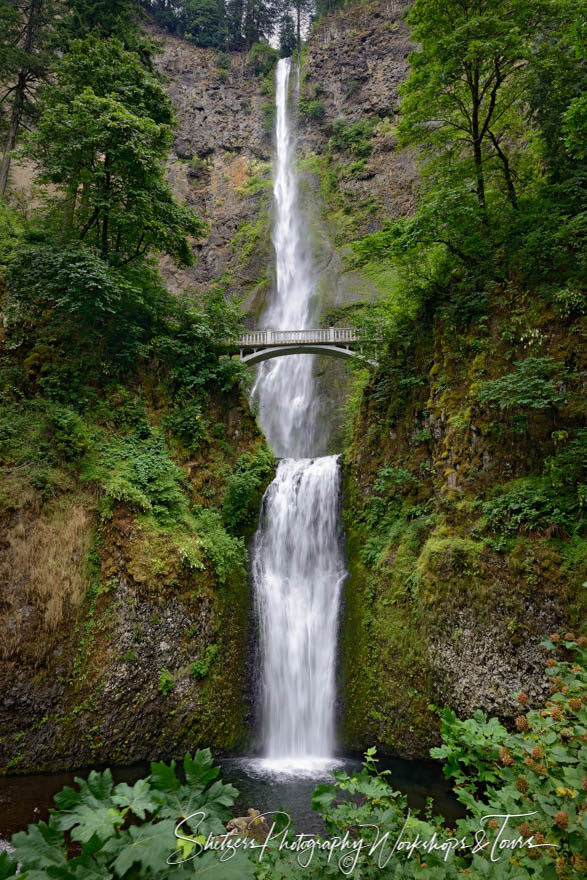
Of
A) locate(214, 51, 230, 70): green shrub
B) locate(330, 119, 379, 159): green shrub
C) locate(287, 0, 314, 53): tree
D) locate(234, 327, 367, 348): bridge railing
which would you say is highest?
locate(287, 0, 314, 53): tree

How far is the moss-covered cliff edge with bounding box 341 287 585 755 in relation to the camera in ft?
22.0

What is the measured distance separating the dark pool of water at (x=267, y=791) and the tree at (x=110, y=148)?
1165 centimetres

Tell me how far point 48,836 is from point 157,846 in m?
0.32

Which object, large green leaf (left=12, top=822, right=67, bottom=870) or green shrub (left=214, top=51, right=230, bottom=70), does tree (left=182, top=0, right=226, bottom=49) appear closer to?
green shrub (left=214, top=51, right=230, bottom=70)

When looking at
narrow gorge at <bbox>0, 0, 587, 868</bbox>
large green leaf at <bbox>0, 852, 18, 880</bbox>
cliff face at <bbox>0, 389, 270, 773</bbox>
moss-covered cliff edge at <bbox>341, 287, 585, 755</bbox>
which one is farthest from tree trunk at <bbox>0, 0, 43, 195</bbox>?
large green leaf at <bbox>0, 852, 18, 880</bbox>

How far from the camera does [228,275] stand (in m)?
29.5

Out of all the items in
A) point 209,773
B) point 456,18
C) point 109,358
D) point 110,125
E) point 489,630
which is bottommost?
point 489,630

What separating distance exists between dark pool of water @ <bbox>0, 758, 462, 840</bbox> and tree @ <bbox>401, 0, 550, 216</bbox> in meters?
11.0

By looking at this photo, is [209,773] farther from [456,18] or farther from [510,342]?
[456,18]

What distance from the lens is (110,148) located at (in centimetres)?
1069

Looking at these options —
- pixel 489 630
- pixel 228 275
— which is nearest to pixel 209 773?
pixel 489 630

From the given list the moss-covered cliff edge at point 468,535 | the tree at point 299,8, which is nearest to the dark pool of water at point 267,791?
the moss-covered cliff edge at point 468,535

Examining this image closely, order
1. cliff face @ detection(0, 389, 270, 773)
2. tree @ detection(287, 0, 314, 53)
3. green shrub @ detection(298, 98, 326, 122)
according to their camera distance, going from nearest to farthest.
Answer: cliff face @ detection(0, 389, 270, 773) → green shrub @ detection(298, 98, 326, 122) → tree @ detection(287, 0, 314, 53)

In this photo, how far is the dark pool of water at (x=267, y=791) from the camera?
6.31 meters
